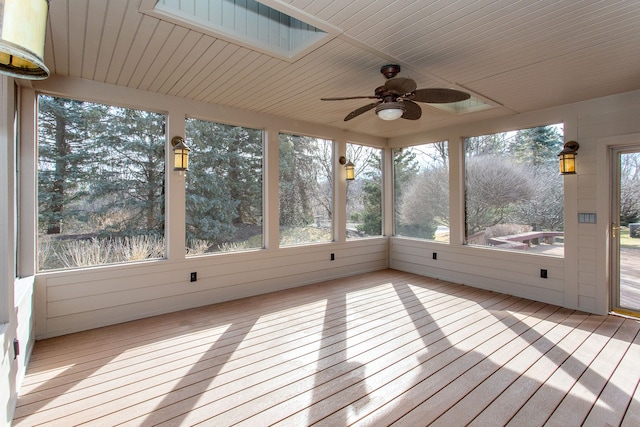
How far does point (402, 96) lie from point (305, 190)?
2.68m

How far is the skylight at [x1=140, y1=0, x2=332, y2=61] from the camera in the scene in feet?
7.38

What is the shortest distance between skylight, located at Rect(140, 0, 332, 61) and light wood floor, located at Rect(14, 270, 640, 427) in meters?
2.59

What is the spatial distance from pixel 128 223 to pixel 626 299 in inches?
231

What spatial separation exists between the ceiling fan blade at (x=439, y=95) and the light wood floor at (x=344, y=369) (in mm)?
2168

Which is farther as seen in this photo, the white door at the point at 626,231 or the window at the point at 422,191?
the window at the point at 422,191

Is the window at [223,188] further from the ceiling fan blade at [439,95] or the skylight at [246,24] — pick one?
the ceiling fan blade at [439,95]

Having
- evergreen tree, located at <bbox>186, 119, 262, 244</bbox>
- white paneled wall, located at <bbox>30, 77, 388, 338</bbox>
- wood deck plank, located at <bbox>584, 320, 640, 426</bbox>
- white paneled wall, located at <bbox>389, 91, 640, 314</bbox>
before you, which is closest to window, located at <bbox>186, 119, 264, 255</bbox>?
evergreen tree, located at <bbox>186, 119, 262, 244</bbox>

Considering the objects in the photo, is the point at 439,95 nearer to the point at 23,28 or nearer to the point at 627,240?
the point at 23,28

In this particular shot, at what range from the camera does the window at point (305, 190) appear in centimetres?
499

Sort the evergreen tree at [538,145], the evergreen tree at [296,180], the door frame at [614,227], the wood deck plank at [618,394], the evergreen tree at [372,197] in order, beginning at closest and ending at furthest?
the wood deck plank at [618,394], the door frame at [614,227], the evergreen tree at [538,145], the evergreen tree at [296,180], the evergreen tree at [372,197]

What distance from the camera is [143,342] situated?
3.06 meters

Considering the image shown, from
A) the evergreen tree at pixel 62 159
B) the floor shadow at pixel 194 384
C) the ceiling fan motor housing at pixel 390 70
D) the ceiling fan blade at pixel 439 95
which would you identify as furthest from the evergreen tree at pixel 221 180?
the ceiling fan blade at pixel 439 95

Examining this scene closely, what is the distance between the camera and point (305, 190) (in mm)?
5238

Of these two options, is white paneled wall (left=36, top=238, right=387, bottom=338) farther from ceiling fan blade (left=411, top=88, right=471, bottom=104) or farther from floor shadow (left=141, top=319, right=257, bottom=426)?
ceiling fan blade (left=411, top=88, right=471, bottom=104)
